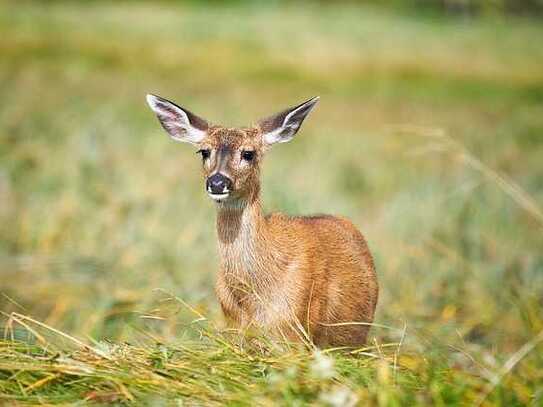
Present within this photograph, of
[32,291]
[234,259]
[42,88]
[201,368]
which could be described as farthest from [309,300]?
[42,88]

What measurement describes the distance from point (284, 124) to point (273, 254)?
958 millimetres

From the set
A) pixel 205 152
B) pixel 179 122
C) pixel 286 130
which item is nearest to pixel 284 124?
pixel 286 130

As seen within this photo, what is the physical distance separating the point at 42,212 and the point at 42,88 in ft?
22.3

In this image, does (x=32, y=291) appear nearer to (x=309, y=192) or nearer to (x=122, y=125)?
(x=309, y=192)

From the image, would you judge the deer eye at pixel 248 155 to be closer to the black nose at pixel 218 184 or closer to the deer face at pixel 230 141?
the deer face at pixel 230 141

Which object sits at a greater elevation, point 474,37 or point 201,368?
point 474,37

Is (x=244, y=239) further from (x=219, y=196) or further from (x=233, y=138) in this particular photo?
(x=233, y=138)

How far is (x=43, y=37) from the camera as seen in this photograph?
2084cm

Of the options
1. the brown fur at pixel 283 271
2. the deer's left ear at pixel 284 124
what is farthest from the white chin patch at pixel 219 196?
the deer's left ear at pixel 284 124

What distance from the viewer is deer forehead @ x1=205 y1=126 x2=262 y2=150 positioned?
21.5 ft

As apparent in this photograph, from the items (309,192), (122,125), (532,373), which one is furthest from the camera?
(122,125)

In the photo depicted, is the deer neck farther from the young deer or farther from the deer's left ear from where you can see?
the deer's left ear

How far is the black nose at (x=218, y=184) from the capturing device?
6.08 m

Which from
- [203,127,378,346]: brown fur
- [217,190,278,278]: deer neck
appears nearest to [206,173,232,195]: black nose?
[203,127,378,346]: brown fur
